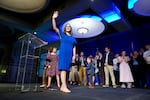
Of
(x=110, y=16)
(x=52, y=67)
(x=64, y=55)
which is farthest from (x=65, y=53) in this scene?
(x=110, y=16)

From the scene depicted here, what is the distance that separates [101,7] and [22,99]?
4.23 meters

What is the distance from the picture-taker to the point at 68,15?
5.63 metres

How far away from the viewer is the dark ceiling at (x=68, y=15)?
16.2ft

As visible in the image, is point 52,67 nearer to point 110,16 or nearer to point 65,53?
point 65,53

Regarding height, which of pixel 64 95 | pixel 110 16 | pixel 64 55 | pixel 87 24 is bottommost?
pixel 64 95

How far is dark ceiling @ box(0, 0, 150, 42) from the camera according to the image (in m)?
4.94

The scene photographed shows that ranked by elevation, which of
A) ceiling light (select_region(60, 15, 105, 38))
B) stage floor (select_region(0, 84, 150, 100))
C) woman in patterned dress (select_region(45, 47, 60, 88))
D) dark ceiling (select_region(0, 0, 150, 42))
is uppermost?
dark ceiling (select_region(0, 0, 150, 42))

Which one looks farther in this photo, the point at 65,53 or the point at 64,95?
the point at 65,53

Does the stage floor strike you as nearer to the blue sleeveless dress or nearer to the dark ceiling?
A: the blue sleeveless dress

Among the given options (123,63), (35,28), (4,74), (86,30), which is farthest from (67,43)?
(4,74)

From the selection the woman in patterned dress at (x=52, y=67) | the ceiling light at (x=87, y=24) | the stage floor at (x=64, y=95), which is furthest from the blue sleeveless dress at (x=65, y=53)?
the ceiling light at (x=87, y=24)

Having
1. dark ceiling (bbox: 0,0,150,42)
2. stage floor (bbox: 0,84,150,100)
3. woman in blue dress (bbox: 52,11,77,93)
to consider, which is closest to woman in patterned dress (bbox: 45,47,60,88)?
woman in blue dress (bbox: 52,11,77,93)

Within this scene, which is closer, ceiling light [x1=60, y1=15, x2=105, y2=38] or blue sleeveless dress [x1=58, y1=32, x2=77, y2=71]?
blue sleeveless dress [x1=58, y1=32, x2=77, y2=71]

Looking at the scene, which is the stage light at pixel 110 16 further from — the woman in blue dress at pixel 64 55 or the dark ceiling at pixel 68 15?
the woman in blue dress at pixel 64 55
